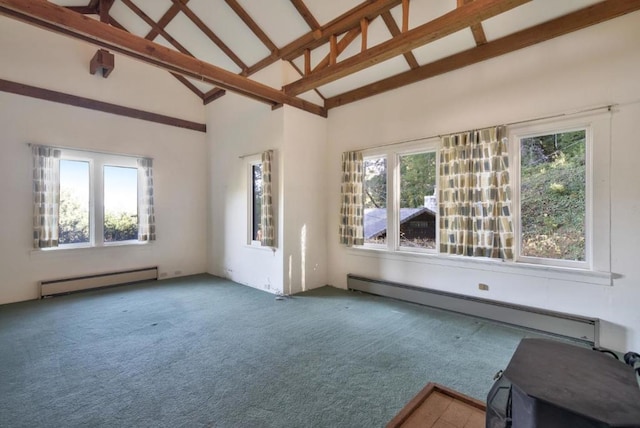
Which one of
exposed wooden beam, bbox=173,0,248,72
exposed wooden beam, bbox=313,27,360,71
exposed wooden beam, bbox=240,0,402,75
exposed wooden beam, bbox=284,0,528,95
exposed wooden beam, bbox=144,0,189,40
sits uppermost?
exposed wooden beam, bbox=144,0,189,40

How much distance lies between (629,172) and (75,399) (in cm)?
518

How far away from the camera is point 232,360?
2779mm

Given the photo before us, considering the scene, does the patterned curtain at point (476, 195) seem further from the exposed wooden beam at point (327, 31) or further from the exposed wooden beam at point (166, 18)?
the exposed wooden beam at point (166, 18)

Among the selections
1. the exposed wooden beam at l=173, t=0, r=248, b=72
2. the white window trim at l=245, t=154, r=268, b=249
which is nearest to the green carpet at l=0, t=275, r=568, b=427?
the white window trim at l=245, t=154, r=268, b=249

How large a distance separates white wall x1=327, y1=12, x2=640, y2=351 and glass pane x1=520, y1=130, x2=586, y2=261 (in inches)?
10.7

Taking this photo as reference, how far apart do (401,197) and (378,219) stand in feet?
1.75

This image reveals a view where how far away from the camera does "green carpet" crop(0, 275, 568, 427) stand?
2.08 metres

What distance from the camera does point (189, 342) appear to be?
3145 mm

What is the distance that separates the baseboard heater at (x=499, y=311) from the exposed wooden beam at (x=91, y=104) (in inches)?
194

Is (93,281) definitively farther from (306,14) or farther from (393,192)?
(306,14)

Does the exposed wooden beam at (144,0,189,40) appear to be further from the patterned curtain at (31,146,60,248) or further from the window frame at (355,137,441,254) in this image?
the window frame at (355,137,441,254)

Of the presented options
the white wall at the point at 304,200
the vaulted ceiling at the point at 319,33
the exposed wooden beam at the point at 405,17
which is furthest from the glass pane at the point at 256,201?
the exposed wooden beam at the point at 405,17

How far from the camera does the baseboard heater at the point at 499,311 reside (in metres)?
3.05

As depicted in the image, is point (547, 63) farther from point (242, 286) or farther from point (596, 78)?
point (242, 286)
